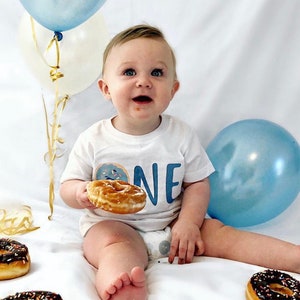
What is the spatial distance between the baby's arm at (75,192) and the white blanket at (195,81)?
0.90 ft

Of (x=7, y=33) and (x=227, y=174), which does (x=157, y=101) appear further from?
(x=7, y=33)

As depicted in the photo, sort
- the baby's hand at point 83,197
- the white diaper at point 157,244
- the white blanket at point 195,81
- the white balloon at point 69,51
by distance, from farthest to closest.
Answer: the white blanket at point 195,81
the white balloon at point 69,51
the white diaper at point 157,244
the baby's hand at point 83,197

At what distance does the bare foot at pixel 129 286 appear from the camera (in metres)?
1.29

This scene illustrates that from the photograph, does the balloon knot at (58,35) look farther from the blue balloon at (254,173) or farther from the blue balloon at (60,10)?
the blue balloon at (254,173)

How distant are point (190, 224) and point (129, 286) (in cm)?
35

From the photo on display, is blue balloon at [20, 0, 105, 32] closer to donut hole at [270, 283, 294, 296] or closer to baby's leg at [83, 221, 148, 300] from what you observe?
baby's leg at [83, 221, 148, 300]

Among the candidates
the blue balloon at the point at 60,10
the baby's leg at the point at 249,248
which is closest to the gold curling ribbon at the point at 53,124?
the blue balloon at the point at 60,10

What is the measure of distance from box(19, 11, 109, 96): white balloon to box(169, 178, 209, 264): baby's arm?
0.45 metres

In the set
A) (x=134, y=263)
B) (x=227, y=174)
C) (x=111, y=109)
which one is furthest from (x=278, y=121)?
(x=134, y=263)

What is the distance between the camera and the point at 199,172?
169 centimetres

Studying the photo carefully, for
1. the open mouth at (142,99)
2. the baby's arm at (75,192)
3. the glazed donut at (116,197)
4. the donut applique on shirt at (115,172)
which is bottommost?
the baby's arm at (75,192)

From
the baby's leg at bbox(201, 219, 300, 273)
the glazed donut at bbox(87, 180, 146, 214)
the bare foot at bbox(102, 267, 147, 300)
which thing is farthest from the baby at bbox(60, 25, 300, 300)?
the bare foot at bbox(102, 267, 147, 300)

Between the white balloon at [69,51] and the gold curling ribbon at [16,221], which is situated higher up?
the white balloon at [69,51]

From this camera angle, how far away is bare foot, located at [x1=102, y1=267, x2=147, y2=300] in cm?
129
